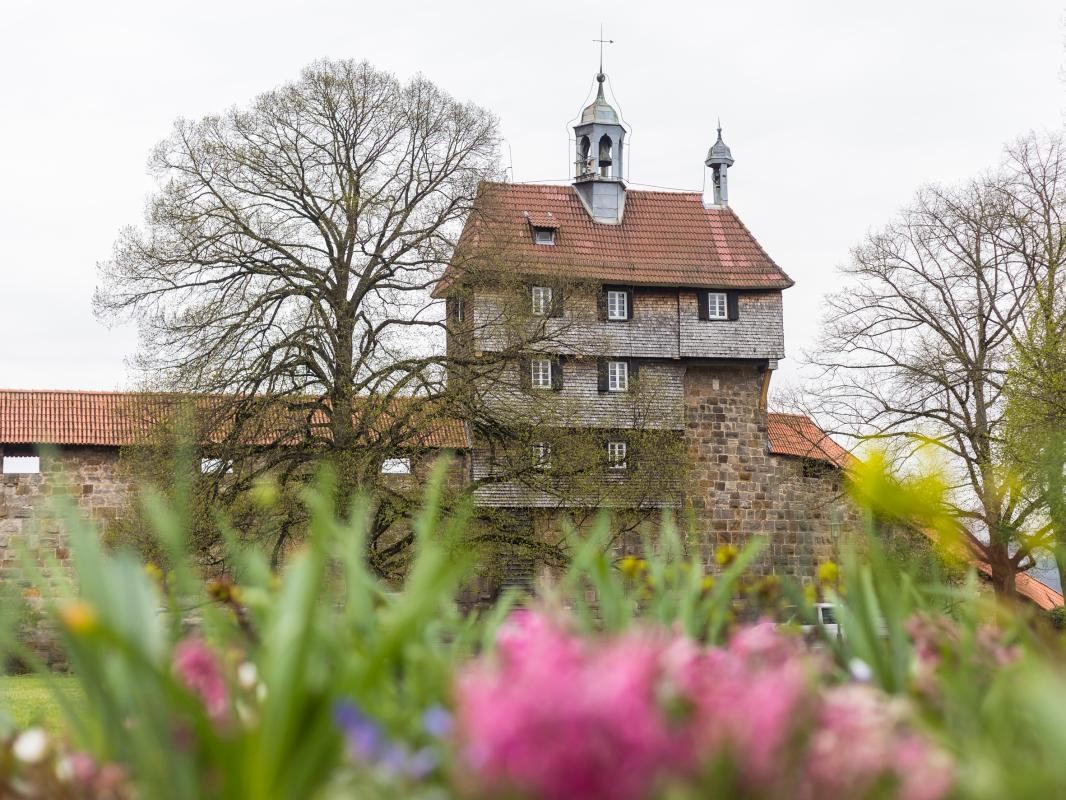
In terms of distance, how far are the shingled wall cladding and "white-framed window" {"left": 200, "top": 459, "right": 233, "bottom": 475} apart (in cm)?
1289

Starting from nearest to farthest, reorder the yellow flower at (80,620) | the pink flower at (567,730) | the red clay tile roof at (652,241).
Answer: the pink flower at (567,730)
the yellow flower at (80,620)
the red clay tile roof at (652,241)

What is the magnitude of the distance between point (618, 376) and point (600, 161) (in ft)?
20.4

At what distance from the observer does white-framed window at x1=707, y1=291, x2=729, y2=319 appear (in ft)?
103

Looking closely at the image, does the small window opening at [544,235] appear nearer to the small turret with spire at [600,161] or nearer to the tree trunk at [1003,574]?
the small turret with spire at [600,161]

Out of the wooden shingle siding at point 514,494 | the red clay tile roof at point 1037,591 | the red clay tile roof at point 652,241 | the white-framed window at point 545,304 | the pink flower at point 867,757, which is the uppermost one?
the red clay tile roof at point 652,241

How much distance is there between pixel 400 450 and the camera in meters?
21.3

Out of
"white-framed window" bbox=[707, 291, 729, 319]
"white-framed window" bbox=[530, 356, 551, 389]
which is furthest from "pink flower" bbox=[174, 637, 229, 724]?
"white-framed window" bbox=[707, 291, 729, 319]

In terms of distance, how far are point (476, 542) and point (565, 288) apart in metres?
5.19

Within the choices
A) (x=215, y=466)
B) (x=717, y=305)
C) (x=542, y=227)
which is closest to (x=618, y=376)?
(x=717, y=305)

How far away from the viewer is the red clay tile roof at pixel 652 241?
1232 inches

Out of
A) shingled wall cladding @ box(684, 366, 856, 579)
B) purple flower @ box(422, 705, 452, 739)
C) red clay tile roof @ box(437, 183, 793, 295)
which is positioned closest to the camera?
purple flower @ box(422, 705, 452, 739)

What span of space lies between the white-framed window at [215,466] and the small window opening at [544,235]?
1244 cm

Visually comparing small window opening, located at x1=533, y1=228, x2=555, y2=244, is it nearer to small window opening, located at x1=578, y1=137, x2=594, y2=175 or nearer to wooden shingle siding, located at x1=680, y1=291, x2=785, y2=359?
small window opening, located at x1=578, y1=137, x2=594, y2=175

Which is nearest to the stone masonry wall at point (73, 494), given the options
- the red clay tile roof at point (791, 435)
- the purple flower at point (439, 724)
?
the red clay tile roof at point (791, 435)
